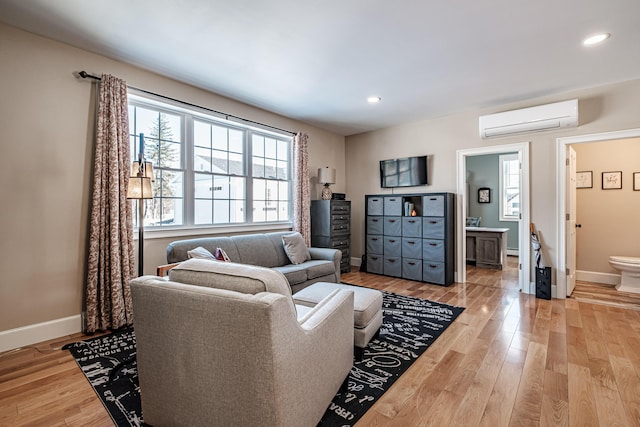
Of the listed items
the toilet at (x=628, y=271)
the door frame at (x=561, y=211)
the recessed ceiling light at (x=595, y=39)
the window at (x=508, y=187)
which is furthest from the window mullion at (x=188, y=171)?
the window at (x=508, y=187)

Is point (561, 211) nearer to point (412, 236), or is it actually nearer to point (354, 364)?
point (412, 236)

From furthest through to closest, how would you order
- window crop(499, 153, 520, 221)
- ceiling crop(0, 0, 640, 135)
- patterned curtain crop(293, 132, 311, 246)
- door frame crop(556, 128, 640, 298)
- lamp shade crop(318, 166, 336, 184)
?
window crop(499, 153, 520, 221) < lamp shade crop(318, 166, 336, 184) < patterned curtain crop(293, 132, 311, 246) < door frame crop(556, 128, 640, 298) < ceiling crop(0, 0, 640, 135)

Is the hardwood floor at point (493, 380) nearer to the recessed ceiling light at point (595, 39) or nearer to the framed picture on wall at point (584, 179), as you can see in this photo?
the framed picture on wall at point (584, 179)

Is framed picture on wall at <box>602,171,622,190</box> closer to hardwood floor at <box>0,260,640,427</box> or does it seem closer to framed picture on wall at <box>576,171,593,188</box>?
framed picture on wall at <box>576,171,593,188</box>

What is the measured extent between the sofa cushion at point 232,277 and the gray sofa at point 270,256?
1719 millimetres

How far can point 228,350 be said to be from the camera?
1198 mm

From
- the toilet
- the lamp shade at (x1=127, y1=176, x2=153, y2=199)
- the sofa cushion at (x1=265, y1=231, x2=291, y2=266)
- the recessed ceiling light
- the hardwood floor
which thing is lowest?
the hardwood floor

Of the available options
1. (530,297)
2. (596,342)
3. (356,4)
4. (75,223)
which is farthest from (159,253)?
(530,297)

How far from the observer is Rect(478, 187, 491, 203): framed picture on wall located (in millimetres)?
6895

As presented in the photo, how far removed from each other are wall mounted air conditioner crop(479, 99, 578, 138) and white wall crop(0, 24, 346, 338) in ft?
15.0

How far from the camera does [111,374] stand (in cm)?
202

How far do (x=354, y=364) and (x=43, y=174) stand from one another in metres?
3.06

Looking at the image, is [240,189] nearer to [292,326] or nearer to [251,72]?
[251,72]

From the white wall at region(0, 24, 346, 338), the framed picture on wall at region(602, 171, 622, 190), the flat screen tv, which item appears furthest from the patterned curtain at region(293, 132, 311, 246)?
the framed picture on wall at region(602, 171, 622, 190)
